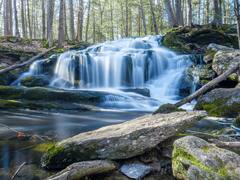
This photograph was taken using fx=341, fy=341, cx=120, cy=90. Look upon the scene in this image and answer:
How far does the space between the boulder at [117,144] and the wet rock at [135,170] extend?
156mm

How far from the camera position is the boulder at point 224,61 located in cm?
1288

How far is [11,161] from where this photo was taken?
18.8 feet

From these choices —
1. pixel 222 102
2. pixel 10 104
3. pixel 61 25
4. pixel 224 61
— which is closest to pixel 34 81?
pixel 10 104

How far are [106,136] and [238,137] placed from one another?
2956mm

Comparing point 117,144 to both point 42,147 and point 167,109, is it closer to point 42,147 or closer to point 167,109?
point 42,147

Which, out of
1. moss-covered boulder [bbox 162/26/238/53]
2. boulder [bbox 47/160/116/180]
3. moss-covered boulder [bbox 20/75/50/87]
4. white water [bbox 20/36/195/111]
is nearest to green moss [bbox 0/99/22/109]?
moss-covered boulder [bbox 20/75/50/87]

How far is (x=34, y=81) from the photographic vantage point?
54.3ft

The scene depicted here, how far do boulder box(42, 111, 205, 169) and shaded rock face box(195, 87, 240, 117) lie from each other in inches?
174

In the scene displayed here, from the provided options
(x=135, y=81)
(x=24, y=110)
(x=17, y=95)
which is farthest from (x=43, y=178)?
(x=135, y=81)

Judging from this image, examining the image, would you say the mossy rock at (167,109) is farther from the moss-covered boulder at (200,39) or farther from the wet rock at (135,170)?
the moss-covered boulder at (200,39)

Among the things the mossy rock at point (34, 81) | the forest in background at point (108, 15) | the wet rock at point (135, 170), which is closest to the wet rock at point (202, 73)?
the mossy rock at point (34, 81)

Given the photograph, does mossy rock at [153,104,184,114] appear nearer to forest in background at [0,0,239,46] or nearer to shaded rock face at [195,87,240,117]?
shaded rock face at [195,87,240,117]

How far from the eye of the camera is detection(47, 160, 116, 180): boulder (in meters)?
4.40

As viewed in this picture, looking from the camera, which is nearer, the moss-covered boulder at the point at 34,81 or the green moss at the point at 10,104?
the green moss at the point at 10,104
